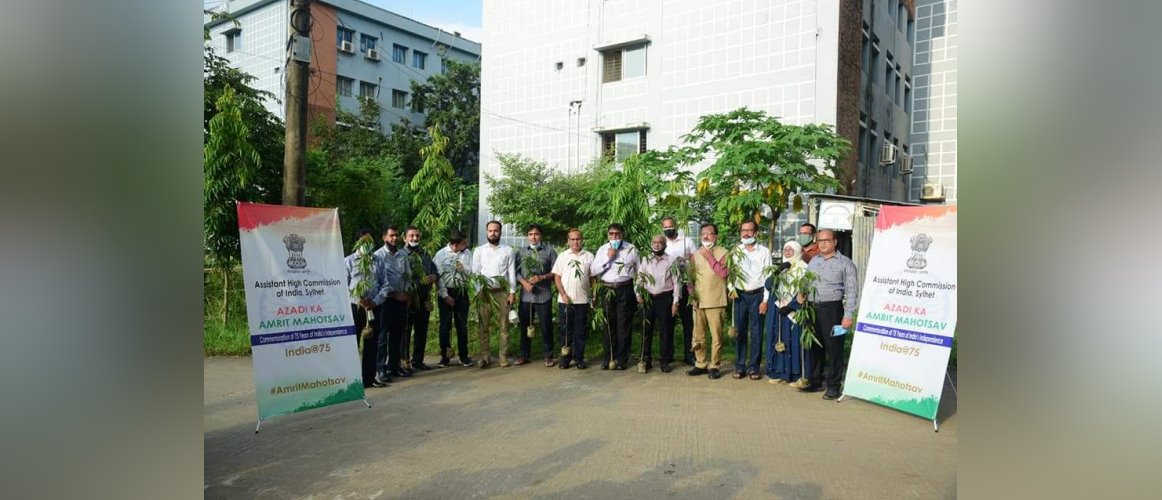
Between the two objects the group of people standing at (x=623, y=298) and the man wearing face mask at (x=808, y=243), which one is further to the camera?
the man wearing face mask at (x=808, y=243)

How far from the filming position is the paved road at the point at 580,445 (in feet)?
14.2

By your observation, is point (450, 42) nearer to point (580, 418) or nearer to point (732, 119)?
point (732, 119)

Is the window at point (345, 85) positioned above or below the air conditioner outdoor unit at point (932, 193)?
above

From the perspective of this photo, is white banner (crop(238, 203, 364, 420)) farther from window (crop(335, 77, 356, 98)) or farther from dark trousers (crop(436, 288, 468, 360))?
window (crop(335, 77, 356, 98))

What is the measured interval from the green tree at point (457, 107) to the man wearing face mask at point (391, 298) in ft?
68.6

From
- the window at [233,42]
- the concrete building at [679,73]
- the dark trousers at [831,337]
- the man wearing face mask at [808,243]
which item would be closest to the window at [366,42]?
the window at [233,42]

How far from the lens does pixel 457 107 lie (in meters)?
29.1

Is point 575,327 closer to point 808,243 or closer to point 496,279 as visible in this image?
point 496,279

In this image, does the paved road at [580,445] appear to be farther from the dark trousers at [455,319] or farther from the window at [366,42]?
the window at [366,42]

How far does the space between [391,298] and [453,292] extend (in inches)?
44.5

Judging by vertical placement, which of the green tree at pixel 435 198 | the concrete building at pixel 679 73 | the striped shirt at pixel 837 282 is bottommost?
the striped shirt at pixel 837 282
